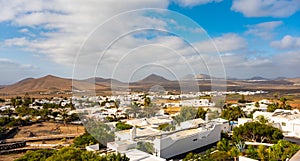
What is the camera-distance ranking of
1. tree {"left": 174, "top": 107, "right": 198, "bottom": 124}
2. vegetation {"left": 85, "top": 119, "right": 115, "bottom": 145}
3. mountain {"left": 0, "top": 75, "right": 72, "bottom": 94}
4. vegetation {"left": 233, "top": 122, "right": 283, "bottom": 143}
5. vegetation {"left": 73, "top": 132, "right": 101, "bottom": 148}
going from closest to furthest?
vegetation {"left": 85, "top": 119, "right": 115, "bottom": 145} → vegetation {"left": 73, "top": 132, "right": 101, "bottom": 148} → vegetation {"left": 233, "top": 122, "right": 283, "bottom": 143} → tree {"left": 174, "top": 107, "right": 198, "bottom": 124} → mountain {"left": 0, "top": 75, "right": 72, "bottom": 94}

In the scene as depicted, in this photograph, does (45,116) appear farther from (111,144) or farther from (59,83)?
(59,83)

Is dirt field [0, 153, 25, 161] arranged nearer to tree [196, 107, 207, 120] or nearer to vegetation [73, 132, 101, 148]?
vegetation [73, 132, 101, 148]

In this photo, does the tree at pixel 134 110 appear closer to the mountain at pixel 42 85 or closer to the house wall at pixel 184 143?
the house wall at pixel 184 143

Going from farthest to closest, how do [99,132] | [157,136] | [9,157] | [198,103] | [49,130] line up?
[198,103] → [49,130] → [9,157] → [99,132] → [157,136]

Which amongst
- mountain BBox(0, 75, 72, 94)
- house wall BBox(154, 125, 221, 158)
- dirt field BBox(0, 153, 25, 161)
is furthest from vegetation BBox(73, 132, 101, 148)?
mountain BBox(0, 75, 72, 94)

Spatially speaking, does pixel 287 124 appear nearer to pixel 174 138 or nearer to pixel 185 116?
pixel 185 116

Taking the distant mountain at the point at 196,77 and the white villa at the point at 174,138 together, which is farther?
the distant mountain at the point at 196,77

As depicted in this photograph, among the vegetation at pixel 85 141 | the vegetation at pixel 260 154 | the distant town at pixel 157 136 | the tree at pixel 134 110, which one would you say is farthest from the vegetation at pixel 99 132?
the tree at pixel 134 110

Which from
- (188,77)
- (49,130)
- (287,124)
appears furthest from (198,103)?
(49,130)
